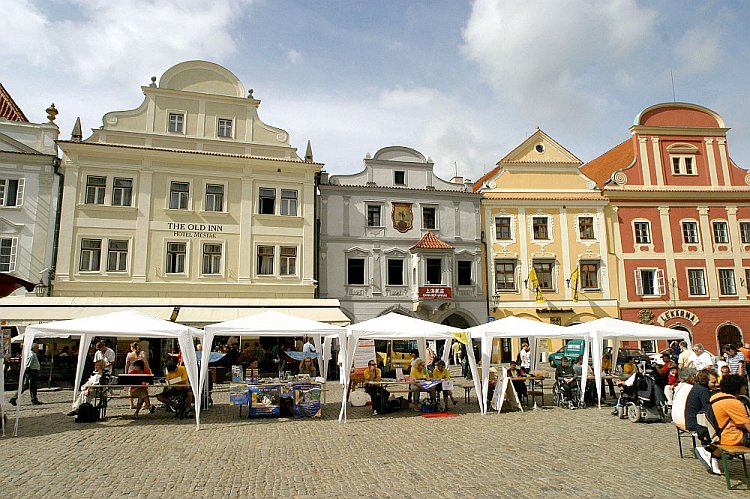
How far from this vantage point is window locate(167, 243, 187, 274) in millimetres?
22281

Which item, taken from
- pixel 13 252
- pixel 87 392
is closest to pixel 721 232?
pixel 87 392

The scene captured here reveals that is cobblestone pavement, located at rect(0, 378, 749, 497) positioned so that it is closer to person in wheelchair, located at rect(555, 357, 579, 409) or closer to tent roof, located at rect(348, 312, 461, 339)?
person in wheelchair, located at rect(555, 357, 579, 409)

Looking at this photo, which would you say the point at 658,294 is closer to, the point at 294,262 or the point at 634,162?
the point at 634,162

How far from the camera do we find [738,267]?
93.4 feet

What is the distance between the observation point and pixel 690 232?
2880cm

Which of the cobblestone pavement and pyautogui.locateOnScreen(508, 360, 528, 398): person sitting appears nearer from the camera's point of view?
the cobblestone pavement

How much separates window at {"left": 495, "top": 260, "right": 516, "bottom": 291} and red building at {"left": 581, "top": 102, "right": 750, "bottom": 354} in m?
5.79

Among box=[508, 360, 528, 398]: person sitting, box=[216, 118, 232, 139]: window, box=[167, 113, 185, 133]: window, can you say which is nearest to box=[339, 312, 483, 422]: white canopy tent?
box=[508, 360, 528, 398]: person sitting

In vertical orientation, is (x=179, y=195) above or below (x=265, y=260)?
above

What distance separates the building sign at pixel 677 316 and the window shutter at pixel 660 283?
1.01 meters

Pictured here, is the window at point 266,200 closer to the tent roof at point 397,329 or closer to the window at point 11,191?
the window at point 11,191

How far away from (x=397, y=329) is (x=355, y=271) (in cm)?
1239

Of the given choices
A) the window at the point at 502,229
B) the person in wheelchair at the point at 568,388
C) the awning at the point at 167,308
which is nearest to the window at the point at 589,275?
the window at the point at 502,229

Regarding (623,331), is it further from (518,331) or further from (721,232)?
(721,232)
